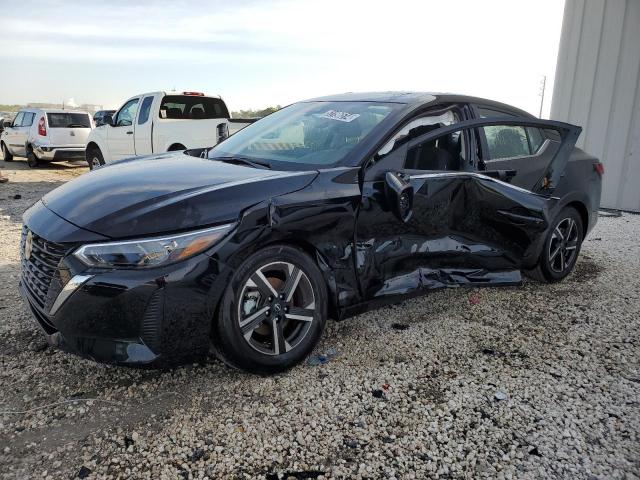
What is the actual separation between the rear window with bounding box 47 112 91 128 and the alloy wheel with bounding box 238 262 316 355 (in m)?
14.1

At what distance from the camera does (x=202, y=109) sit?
10.3 meters

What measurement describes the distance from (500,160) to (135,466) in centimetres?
313

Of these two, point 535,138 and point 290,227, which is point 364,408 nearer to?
point 290,227

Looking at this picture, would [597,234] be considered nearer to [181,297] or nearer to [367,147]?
[367,147]

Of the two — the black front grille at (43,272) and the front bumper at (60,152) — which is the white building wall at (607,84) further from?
the front bumper at (60,152)

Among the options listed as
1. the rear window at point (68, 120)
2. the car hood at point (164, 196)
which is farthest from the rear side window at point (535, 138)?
the rear window at point (68, 120)

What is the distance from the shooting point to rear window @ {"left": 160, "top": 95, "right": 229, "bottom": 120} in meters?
9.98

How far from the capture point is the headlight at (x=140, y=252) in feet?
7.93

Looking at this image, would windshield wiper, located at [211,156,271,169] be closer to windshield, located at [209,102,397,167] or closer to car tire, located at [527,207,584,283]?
windshield, located at [209,102,397,167]

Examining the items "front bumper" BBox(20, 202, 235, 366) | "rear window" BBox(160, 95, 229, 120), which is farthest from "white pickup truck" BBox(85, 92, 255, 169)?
"front bumper" BBox(20, 202, 235, 366)

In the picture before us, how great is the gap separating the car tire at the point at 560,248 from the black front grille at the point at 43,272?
3.66 m

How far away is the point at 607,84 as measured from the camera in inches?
352

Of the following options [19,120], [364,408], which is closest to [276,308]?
[364,408]

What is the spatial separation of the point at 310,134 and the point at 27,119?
1486 centimetres
